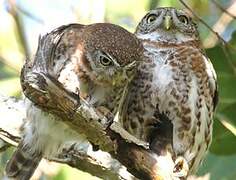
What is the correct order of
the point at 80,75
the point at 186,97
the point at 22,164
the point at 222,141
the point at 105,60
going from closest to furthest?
the point at 80,75 < the point at 105,60 < the point at 22,164 < the point at 186,97 < the point at 222,141

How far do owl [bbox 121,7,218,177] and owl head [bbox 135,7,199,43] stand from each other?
0.10m

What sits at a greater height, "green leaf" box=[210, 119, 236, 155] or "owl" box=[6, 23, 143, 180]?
"owl" box=[6, 23, 143, 180]

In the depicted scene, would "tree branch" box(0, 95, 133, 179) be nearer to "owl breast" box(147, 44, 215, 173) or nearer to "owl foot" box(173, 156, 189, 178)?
"owl foot" box(173, 156, 189, 178)

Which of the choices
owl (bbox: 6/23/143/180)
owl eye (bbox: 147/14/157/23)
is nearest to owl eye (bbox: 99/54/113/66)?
owl (bbox: 6/23/143/180)

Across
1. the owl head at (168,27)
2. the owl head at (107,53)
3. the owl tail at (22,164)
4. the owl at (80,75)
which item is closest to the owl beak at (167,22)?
the owl head at (168,27)

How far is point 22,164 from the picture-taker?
3848 millimetres

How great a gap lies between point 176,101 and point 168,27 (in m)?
0.48

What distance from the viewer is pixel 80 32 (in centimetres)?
380

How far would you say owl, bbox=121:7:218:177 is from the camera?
3965 mm

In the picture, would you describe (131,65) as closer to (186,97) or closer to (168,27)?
(186,97)

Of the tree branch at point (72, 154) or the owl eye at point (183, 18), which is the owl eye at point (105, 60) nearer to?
the tree branch at point (72, 154)

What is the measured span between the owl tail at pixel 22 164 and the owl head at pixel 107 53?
0.49 meters

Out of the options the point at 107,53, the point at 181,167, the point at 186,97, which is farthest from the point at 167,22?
the point at 181,167

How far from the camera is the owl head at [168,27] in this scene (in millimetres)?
4273
